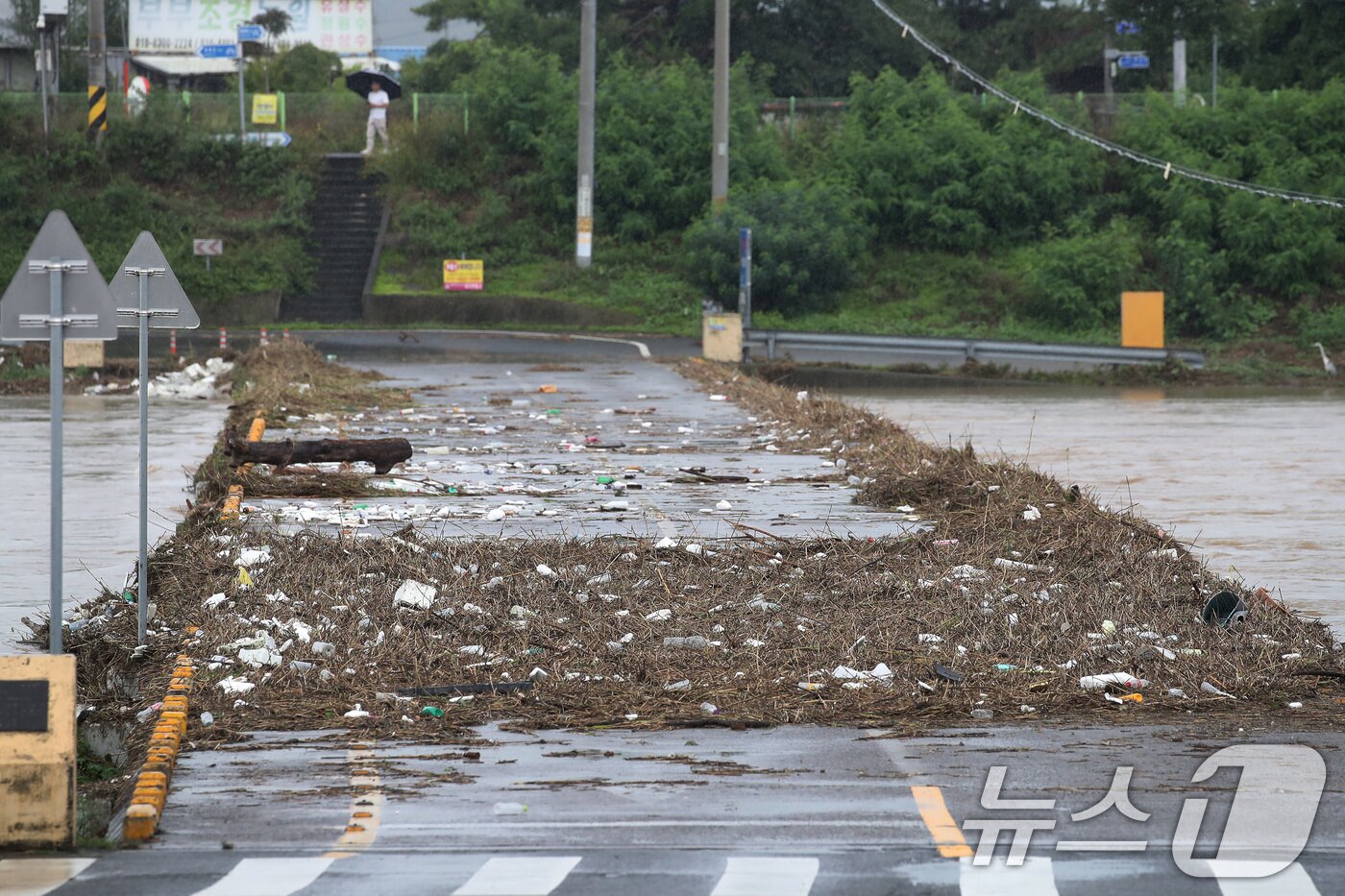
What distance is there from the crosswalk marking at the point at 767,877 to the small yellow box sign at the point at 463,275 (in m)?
43.1

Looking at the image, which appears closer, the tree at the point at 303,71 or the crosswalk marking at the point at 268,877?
the crosswalk marking at the point at 268,877

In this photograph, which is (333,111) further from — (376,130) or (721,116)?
(721,116)

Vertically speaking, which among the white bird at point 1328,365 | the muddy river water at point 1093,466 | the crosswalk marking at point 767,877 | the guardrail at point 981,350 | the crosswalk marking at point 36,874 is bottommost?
the crosswalk marking at point 36,874

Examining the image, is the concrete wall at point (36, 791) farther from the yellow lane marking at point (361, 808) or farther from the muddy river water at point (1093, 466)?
the muddy river water at point (1093, 466)

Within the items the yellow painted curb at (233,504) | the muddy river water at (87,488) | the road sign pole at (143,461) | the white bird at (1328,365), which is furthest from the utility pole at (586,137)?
the road sign pole at (143,461)

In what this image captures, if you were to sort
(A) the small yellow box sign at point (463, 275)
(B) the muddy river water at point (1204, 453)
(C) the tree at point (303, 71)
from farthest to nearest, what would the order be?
(C) the tree at point (303, 71), (A) the small yellow box sign at point (463, 275), (B) the muddy river water at point (1204, 453)

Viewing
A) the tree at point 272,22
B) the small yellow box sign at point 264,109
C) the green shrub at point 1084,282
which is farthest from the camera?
the tree at point 272,22

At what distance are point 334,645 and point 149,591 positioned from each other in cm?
252

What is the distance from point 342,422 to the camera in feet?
74.9

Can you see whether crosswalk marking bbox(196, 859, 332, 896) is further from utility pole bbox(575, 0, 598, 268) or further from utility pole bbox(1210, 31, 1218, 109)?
utility pole bbox(1210, 31, 1218, 109)

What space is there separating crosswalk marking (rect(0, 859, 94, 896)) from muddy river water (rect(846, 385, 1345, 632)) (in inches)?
302

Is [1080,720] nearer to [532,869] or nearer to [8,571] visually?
[532,869]

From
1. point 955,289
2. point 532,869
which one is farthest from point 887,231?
point 532,869

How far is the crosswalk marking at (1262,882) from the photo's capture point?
613 cm
